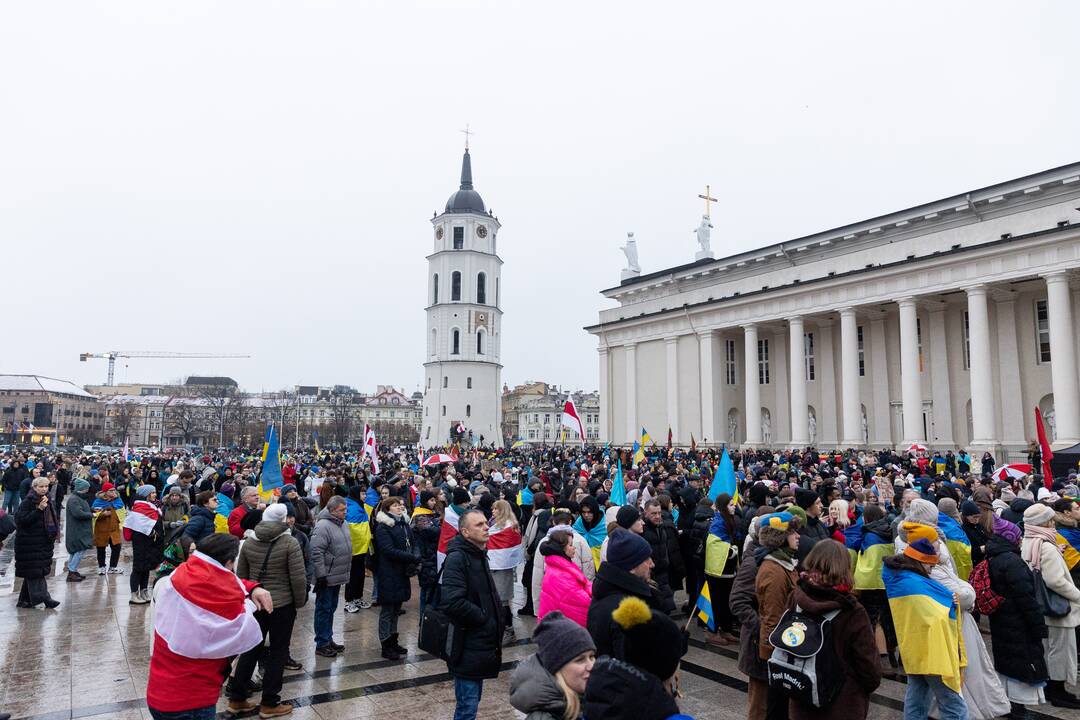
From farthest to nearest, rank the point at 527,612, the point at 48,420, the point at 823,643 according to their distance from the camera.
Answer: the point at 48,420
the point at 527,612
the point at 823,643

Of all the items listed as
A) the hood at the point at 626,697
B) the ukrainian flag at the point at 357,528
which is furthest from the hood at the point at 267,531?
the hood at the point at 626,697

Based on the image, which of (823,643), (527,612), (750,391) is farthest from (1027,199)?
(823,643)

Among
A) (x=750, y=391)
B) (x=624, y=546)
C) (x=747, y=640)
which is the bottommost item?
(x=747, y=640)

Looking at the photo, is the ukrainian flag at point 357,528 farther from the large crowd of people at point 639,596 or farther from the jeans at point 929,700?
the jeans at point 929,700

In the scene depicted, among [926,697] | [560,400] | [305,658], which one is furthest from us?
[560,400]

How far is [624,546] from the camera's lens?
4105 mm

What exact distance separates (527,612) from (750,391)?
107ft

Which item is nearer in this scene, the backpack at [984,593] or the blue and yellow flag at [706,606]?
the backpack at [984,593]

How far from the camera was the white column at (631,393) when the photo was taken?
4756 cm

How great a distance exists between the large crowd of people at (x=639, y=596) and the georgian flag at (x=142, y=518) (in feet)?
0.10

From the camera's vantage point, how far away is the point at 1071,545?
686cm

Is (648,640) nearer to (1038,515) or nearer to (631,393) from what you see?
(1038,515)

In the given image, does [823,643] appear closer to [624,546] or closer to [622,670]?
[624,546]

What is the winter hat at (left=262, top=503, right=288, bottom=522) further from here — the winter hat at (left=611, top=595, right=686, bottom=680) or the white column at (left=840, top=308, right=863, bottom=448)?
the white column at (left=840, top=308, right=863, bottom=448)
